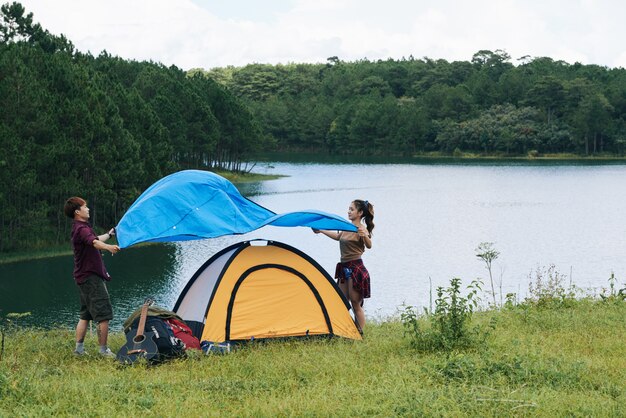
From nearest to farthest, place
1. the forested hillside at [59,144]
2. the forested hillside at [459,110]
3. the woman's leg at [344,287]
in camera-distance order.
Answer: the woman's leg at [344,287]
the forested hillside at [59,144]
the forested hillside at [459,110]

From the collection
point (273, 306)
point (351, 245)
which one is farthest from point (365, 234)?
point (273, 306)

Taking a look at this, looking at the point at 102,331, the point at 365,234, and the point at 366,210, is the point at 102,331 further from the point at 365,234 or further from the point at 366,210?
the point at 366,210

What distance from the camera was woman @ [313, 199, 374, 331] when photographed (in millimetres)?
9711

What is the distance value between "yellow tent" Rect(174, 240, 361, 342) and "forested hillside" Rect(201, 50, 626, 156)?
81.5 m

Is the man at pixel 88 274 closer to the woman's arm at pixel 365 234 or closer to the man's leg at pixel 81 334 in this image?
the man's leg at pixel 81 334

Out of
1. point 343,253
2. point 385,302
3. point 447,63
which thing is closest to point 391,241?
point 385,302

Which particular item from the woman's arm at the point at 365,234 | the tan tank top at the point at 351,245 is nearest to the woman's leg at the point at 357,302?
the tan tank top at the point at 351,245

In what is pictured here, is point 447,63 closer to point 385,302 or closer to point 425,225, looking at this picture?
point 425,225

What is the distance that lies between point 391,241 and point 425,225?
6.13 m

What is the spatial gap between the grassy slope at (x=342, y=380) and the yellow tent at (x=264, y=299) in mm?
374

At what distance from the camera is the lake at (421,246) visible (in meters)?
23.0

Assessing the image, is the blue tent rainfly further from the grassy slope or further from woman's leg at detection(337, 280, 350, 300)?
the grassy slope

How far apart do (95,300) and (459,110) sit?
379ft

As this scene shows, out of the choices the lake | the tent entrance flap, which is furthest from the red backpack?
the lake
